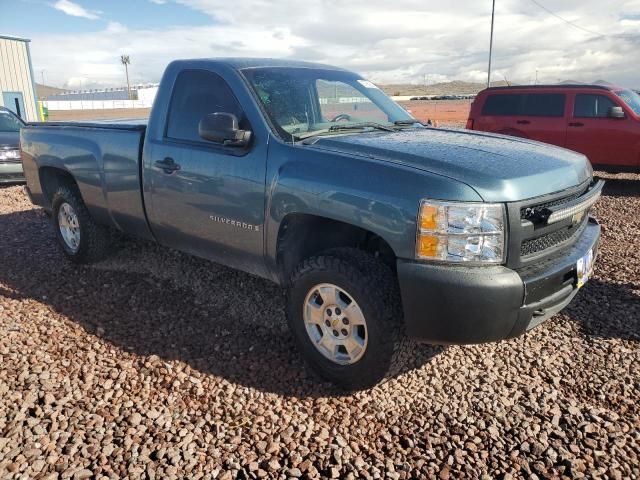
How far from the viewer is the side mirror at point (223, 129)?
123 inches

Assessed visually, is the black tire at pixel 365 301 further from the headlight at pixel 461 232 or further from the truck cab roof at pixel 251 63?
the truck cab roof at pixel 251 63

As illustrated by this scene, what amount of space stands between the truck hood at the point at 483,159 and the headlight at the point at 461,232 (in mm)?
91

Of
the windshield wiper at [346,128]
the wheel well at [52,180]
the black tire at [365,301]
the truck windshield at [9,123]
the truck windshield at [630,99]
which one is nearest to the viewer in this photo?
the black tire at [365,301]

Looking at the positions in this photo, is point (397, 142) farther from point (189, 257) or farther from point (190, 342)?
point (189, 257)

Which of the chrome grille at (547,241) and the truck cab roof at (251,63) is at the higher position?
the truck cab roof at (251,63)

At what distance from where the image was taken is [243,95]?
3396 mm

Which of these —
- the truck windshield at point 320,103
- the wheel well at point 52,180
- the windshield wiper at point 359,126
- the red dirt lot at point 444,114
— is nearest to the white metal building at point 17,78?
the red dirt lot at point 444,114

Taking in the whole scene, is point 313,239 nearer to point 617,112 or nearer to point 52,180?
point 52,180

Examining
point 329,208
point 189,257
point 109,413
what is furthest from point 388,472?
point 189,257

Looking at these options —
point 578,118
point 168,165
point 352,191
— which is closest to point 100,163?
point 168,165

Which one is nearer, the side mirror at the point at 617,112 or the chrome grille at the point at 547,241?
the chrome grille at the point at 547,241

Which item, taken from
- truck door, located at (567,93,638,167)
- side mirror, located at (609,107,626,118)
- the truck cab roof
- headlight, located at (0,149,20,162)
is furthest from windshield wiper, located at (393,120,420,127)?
headlight, located at (0,149,20,162)

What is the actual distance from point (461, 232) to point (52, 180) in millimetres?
4509

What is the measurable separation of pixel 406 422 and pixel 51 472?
1.73 metres
